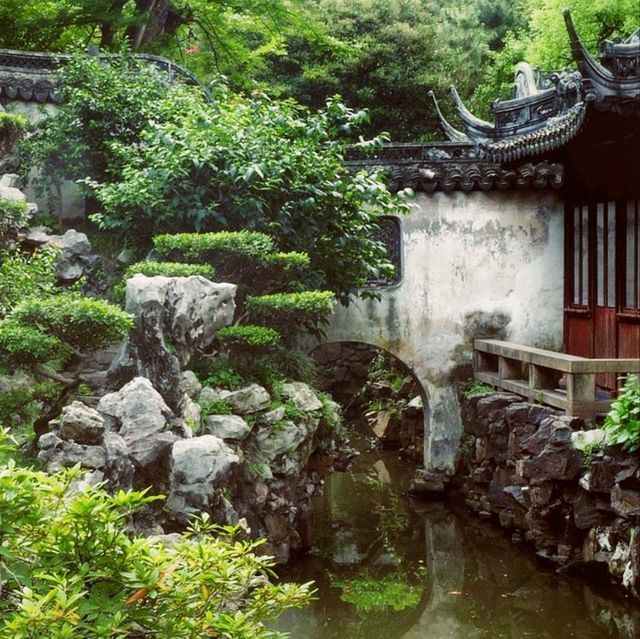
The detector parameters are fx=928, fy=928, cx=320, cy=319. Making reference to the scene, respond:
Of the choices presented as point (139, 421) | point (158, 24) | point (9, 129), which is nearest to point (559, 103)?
point (9, 129)

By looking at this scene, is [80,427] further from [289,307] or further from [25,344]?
[289,307]

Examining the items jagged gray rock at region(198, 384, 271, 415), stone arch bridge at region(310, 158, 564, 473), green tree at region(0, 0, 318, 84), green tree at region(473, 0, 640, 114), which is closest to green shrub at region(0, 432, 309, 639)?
jagged gray rock at region(198, 384, 271, 415)

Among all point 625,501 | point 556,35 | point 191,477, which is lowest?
point 625,501

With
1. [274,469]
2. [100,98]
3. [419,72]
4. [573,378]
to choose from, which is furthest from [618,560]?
[419,72]

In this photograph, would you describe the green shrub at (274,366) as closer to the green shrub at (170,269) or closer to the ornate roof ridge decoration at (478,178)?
the green shrub at (170,269)

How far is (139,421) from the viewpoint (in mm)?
6770

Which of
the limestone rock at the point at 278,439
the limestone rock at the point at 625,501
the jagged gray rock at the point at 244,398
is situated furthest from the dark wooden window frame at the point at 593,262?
the jagged gray rock at the point at 244,398

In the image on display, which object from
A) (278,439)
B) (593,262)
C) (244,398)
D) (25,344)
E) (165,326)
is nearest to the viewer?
(25,344)

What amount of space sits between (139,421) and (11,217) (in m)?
3.69

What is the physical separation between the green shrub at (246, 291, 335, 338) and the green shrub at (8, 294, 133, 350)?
2.60 meters

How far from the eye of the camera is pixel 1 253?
368 inches

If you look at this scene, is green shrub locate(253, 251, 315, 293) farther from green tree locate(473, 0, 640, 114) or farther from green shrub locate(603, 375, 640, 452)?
green tree locate(473, 0, 640, 114)

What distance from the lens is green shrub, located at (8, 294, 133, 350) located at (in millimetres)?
7035

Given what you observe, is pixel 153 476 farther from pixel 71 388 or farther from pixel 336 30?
pixel 336 30
